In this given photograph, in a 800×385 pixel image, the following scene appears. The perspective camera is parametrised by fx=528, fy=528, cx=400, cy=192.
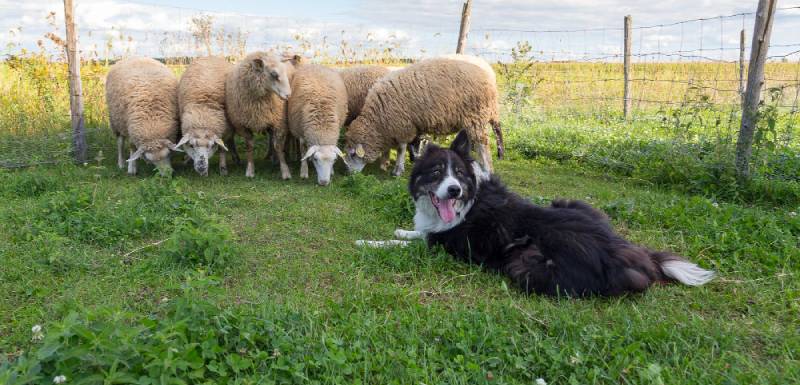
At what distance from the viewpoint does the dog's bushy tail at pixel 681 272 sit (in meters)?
3.81

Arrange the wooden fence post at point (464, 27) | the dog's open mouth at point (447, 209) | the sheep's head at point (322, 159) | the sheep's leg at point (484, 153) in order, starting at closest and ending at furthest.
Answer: the dog's open mouth at point (447, 209), the sheep's head at point (322, 159), the sheep's leg at point (484, 153), the wooden fence post at point (464, 27)

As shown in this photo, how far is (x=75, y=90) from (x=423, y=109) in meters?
5.50

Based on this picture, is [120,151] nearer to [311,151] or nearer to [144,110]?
[144,110]

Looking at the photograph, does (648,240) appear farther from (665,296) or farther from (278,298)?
(278,298)

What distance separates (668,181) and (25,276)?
7.42 m

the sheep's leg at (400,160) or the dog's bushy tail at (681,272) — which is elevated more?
the sheep's leg at (400,160)

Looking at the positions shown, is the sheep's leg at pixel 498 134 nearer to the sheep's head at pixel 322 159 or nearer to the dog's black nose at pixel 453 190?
the sheep's head at pixel 322 159

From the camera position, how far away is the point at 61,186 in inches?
263

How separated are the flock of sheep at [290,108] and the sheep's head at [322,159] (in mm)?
15

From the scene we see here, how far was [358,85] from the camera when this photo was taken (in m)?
9.13

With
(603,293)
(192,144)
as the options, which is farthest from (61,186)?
(603,293)

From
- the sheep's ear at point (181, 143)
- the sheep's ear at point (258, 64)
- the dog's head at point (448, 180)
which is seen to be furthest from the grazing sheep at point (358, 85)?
the dog's head at point (448, 180)

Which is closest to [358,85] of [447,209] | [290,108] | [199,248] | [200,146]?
[290,108]

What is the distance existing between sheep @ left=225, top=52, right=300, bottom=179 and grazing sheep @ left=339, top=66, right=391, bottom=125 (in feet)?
3.88
